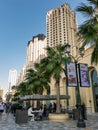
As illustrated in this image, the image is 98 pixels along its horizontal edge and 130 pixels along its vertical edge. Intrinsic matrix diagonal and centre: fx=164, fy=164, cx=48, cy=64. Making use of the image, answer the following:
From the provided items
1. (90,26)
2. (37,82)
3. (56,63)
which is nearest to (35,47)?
(37,82)

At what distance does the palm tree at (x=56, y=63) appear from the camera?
17.4 metres

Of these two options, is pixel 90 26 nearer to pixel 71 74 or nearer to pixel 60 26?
pixel 71 74

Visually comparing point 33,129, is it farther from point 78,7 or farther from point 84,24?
point 78,7

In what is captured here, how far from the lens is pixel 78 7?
10.7 metres

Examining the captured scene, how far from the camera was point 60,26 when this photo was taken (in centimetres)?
11888

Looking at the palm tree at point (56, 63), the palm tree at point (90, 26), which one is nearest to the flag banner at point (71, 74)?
the palm tree at point (90, 26)

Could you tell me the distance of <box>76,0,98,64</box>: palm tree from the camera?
10.3 m

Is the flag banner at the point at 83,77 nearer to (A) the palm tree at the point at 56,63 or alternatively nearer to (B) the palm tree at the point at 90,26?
(B) the palm tree at the point at 90,26

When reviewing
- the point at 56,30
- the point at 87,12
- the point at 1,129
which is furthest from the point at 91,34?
the point at 56,30

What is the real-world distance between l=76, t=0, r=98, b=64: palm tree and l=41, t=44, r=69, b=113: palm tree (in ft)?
22.9

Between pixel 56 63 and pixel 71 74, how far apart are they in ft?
18.2

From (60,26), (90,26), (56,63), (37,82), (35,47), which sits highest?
(60,26)

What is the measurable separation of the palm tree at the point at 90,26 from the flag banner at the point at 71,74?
2.17m

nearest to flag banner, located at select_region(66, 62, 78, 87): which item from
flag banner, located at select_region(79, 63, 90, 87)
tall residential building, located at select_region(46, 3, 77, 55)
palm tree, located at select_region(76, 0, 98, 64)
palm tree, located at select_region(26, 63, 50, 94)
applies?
flag banner, located at select_region(79, 63, 90, 87)
